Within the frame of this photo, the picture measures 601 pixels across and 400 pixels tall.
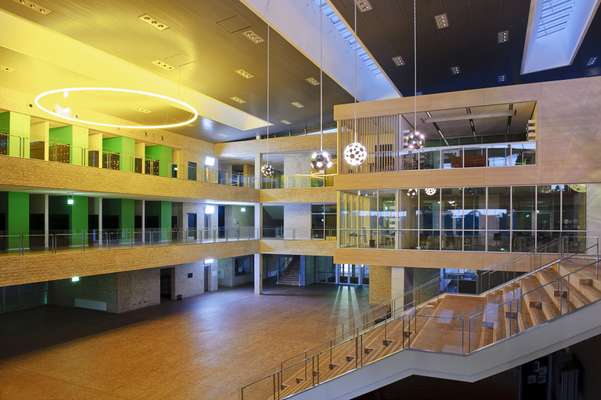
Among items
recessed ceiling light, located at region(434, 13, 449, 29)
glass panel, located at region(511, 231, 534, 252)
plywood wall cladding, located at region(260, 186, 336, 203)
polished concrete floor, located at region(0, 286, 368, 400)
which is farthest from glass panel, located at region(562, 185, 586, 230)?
plywood wall cladding, located at region(260, 186, 336, 203)

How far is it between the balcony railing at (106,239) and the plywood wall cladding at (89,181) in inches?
61.9

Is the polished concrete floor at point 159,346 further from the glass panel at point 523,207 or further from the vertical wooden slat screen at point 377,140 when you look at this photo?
the glass panel at point 523,207

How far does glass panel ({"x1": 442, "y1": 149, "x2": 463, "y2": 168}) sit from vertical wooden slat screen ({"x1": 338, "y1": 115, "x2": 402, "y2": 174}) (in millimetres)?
1644

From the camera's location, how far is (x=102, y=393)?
9977 millimetres

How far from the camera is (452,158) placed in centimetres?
1398

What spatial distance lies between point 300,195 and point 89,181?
1116 cm

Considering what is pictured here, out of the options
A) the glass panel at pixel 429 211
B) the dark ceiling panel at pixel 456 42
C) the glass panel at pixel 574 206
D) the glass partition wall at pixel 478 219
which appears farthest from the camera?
the glass panel at pixel 429 211

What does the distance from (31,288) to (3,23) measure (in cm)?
1300

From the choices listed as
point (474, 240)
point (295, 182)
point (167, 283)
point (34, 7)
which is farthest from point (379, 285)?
point (34, 7)

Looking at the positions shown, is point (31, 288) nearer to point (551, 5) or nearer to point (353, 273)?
point (353, 273)

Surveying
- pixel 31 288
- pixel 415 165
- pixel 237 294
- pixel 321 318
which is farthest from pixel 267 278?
pixel 415 165

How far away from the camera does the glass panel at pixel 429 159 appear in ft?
46.2

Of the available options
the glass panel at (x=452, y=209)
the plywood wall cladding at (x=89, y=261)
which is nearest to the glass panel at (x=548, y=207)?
the glass panel at (x=452, y=209)

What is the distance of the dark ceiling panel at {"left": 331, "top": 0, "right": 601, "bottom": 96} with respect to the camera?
1145 centimetres
